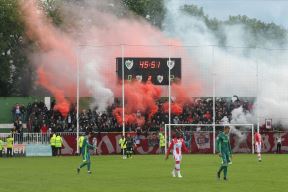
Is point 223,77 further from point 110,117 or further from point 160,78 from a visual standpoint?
point 110,117

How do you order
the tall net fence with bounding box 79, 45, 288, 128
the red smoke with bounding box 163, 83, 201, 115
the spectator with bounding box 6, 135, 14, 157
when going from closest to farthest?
the spectator with bounding box 6, 135, 14, 157 < the tall net fence with bounding box 79, 45, 288, 128 < the red smoke with bounding box 163, 83, 201, 115

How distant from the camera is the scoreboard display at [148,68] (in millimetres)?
60406

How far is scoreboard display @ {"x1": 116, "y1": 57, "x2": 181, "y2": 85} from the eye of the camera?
6041 centimetres

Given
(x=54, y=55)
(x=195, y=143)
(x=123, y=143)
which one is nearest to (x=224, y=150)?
(x=123, y=143)

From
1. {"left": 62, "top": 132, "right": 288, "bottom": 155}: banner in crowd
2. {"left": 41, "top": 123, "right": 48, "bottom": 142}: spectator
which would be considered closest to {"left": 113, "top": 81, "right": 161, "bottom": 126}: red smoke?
{"left": 62, "top": 132, "right": 288, "bottom": 155}: banner in crowd

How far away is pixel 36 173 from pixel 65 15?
4351 cm

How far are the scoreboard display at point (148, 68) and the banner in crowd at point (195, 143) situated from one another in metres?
5.02

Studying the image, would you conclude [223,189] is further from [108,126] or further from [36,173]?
[108,126]

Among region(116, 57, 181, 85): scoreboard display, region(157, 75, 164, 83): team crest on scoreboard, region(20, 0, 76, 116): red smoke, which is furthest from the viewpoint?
region(20, 0, 76, 116): red smoke

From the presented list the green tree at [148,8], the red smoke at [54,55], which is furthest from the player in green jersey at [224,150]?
the green tree at [148,8]

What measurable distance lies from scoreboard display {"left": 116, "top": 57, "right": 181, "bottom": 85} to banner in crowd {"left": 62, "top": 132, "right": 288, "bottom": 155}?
502cm

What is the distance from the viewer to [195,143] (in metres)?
63.7

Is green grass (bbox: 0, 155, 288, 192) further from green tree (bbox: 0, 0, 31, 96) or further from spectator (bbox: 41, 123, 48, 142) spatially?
green tree (bbox: 0, 0, 31, 96)

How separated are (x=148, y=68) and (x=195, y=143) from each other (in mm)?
7992
